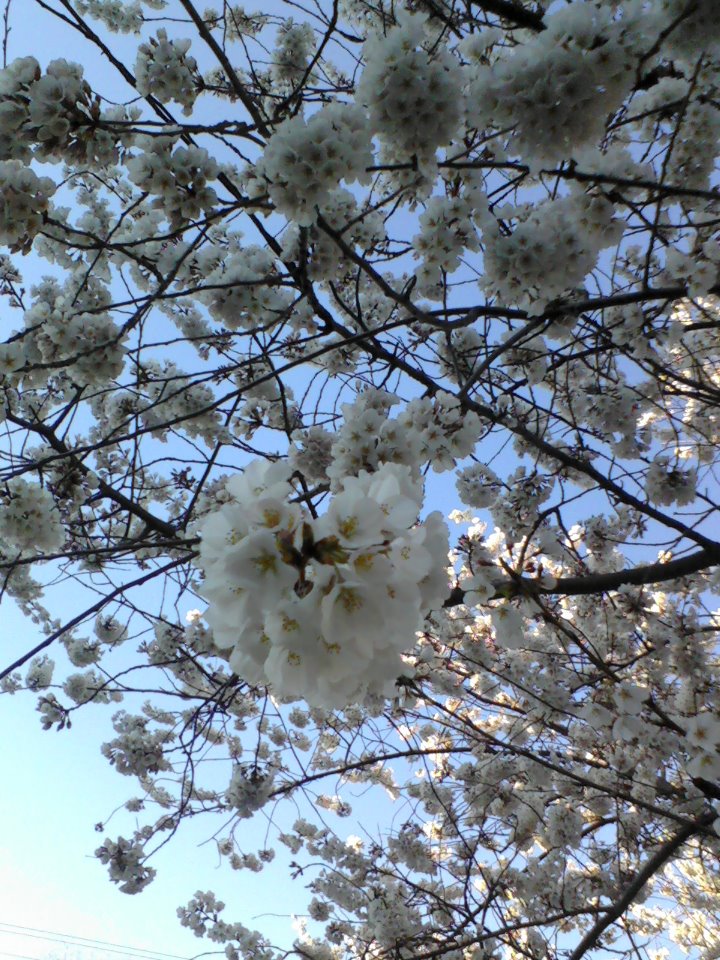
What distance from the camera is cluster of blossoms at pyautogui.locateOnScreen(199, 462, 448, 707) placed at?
1.05 metres

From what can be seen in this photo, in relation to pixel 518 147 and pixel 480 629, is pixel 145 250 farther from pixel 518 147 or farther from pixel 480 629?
pixel 480 629

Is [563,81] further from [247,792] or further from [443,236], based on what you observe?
[247,792]

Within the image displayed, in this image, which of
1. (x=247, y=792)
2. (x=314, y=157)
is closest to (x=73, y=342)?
(x=314, y=157)

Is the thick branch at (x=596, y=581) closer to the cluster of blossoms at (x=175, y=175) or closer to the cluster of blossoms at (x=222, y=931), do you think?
the cluster of blossoms at (x=175, y=175)

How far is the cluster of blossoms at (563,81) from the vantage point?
1.80 metres

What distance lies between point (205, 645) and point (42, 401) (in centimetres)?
224

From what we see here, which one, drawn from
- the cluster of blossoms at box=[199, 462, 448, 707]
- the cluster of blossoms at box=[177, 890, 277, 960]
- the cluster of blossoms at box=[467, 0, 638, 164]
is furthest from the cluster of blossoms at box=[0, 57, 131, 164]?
the cluster of blossoms at box=[177, 890, 277, 960]

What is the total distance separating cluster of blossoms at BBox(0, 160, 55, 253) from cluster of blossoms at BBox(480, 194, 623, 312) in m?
1.75

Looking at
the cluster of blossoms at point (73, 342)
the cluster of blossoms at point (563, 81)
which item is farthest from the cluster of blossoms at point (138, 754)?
the cluster of blossoms at point (563, 81)

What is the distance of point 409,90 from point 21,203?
1.45 m

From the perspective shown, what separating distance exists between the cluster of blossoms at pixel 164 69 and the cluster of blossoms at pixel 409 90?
1.14 metres

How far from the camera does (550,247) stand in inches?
93.3

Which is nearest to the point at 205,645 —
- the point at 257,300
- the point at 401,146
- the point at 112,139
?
the point at 257,300

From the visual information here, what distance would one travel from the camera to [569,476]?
4.74m
